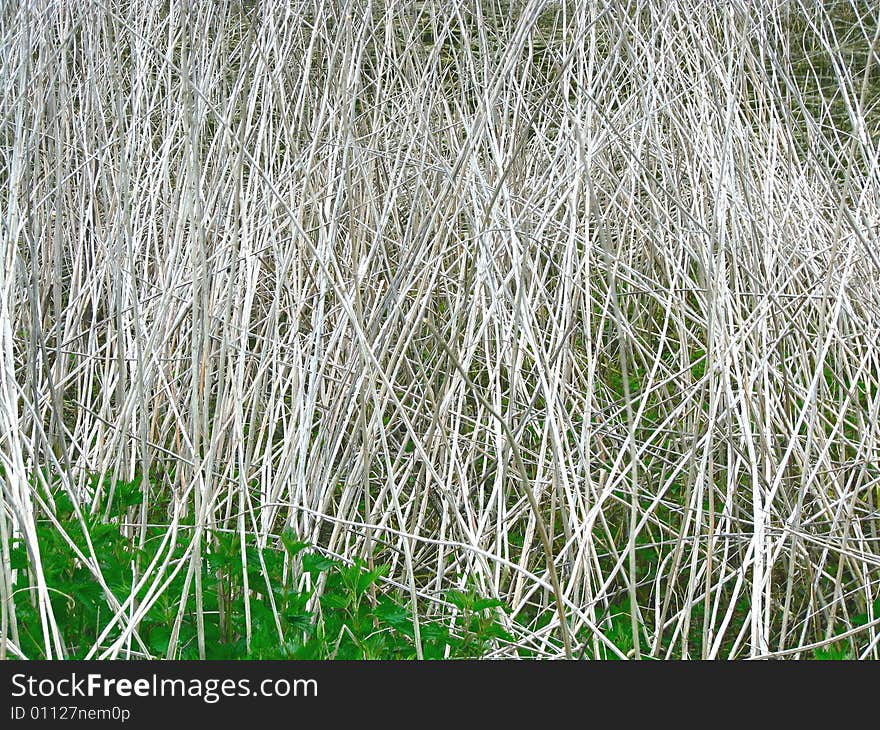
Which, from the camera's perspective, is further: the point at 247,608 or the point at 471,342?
the point at 471,342

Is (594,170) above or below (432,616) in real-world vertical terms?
above

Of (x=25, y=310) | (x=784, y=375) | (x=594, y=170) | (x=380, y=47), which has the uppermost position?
(x=380, y=47)

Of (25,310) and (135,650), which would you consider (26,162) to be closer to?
(25,310)

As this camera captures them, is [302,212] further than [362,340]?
Yes

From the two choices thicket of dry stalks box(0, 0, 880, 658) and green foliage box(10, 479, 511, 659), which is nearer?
green foliage box(10, 479, 511, 659)

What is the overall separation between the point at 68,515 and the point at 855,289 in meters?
1.59

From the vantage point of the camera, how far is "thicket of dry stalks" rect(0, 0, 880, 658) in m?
1.37

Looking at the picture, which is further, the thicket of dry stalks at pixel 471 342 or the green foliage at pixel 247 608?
the thicket of dry stalks at pixel 471 342

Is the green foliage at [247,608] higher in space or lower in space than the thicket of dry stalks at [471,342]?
lower

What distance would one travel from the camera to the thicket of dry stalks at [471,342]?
4.50ft

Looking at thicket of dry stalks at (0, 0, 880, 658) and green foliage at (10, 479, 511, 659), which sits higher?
thicket of dry stalks at (0, 0, 880, 658)

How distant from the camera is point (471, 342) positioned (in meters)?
1.70

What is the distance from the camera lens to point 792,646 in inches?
54.8

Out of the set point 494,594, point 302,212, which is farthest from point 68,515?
point 302,212
